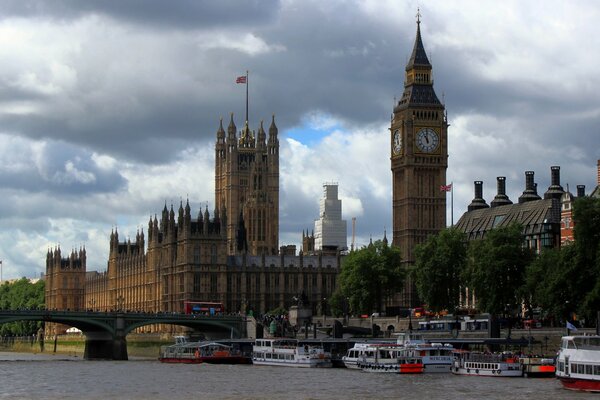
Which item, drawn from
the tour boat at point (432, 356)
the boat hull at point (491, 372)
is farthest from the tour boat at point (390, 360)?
the boat hull at point (491, 372)

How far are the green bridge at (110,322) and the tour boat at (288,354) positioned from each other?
19226 mm

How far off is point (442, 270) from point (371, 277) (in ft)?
57.8

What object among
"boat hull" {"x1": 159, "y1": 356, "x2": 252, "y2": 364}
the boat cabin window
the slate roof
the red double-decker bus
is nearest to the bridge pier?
"boat hull" {"x1": 159, "y1": 356, "x2": 252, "y2": 364}

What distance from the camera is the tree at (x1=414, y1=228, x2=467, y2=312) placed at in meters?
145

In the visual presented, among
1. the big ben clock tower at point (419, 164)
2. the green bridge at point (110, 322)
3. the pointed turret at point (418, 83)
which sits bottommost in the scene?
the green bridge at point (110, 322)

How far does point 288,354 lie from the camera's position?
121 metres

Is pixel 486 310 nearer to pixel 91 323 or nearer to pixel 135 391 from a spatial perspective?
pixel 91 323

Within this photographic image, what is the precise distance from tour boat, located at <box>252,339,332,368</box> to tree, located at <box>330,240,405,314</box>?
31985 mm

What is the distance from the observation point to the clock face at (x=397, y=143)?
183 m

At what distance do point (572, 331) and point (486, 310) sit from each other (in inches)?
1192

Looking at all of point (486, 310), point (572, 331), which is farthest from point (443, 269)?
point (572, 331)

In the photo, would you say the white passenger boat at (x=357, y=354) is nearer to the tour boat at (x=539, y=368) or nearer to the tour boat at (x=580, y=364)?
the tour boat at (x=539, y=368)

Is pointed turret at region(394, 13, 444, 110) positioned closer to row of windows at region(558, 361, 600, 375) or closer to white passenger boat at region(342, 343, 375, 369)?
white passenger boat at region(342, 343, 375, 369)

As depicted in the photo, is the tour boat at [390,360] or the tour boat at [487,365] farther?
the tour boat at [390,360]
